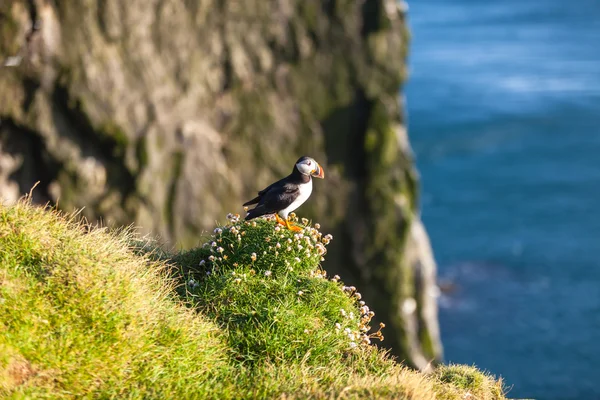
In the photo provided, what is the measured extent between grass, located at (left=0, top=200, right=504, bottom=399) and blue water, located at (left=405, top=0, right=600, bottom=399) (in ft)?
107

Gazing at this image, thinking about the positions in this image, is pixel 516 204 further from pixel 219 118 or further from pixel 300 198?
pixel 300 198

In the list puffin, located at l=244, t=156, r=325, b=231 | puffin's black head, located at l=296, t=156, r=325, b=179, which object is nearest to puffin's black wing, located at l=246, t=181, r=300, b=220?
puffin, located at l=244, t=156, r=325, b=231

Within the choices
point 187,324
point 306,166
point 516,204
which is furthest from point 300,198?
point 516,204

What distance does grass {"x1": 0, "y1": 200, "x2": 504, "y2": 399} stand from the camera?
26.8 feet

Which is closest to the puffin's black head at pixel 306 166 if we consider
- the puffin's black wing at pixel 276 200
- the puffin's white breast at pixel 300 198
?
the puffin's white breast at pixel 300 198

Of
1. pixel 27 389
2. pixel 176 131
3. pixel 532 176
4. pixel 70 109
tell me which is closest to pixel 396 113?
pixel 176 131

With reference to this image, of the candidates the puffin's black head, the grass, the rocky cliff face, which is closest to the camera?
the grass

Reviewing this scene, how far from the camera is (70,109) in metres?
37.8

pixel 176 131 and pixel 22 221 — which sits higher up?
pixel 176 131

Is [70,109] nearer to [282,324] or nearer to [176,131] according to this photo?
[176,131]

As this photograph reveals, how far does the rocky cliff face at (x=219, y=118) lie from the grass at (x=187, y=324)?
86.9ft

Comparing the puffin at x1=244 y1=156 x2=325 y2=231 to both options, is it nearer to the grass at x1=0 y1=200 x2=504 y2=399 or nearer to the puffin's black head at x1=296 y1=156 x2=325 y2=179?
the puffin's black head at x1=296 y1=156 x2=325 y2=179

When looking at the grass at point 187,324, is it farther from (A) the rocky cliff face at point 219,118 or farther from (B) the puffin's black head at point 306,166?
(A) the rocky cliff face at point 219,118

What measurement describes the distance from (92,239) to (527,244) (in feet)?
240
